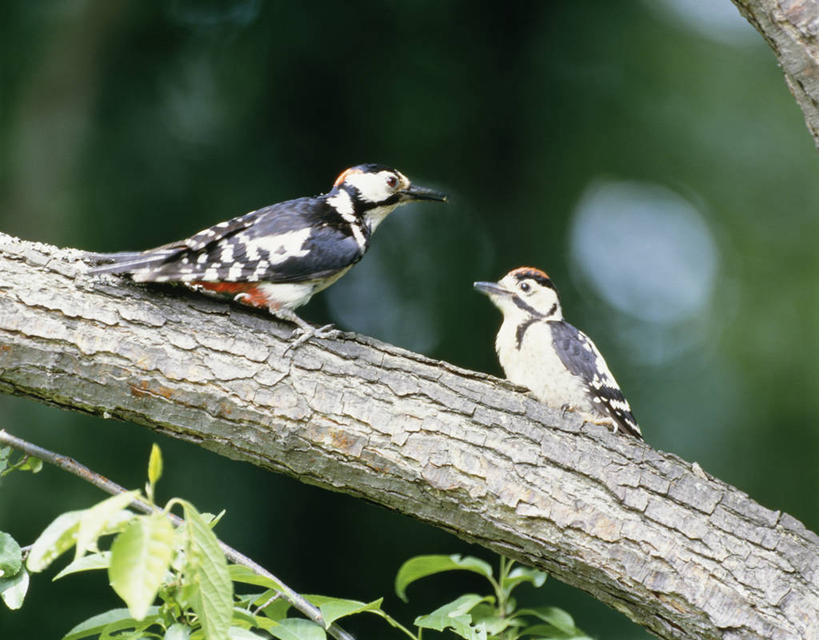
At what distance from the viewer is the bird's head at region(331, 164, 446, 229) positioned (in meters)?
2.87

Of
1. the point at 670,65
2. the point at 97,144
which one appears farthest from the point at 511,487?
the point at 670,65

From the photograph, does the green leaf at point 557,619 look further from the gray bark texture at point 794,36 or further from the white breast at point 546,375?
the gray bark texture at point 794,36

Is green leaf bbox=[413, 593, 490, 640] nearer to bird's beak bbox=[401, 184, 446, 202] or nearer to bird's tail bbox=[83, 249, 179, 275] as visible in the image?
bird's tail bbox=[83, 249, 179, 275]

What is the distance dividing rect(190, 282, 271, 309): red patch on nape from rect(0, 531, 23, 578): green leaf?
940 mm

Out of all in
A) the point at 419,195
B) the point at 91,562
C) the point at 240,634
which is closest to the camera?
the point at 240,634

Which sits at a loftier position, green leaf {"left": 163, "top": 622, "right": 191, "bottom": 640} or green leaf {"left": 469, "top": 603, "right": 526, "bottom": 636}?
green leaf {"left": 469, "top": 603, "right": 526, "bottom": 636}

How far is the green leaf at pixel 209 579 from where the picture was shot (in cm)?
110

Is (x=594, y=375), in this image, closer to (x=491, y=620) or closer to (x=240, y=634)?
(x=491, y=620)

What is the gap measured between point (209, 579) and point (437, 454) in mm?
1019

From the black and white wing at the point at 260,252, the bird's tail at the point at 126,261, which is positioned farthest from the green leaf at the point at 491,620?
the bird's tail at the point at 126,261

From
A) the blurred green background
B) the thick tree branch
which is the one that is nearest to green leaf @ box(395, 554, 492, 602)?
the thick tree branch

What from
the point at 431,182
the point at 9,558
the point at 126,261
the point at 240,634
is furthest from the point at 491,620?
the point at 431,182

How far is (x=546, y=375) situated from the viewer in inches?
112

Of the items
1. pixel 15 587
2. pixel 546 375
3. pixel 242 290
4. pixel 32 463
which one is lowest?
pixel 15 587
